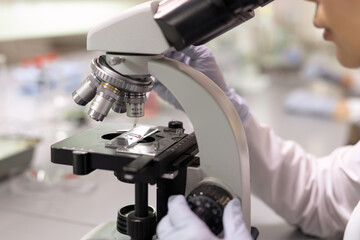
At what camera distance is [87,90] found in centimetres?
88

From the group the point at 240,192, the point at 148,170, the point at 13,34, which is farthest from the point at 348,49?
the point at 13,34

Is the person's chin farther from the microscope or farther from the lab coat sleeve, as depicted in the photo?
the microscope

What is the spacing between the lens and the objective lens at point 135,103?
0.87 metres

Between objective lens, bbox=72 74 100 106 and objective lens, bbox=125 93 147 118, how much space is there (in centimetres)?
7

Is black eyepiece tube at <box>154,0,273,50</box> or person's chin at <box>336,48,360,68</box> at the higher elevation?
black eyepiece tube at <box>154,0,273,50</box>

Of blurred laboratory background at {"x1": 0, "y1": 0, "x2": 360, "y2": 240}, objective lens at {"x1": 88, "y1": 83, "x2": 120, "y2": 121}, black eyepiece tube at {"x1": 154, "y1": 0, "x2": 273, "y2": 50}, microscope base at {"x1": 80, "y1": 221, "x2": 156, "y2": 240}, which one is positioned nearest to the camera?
black eyepiece tube at {"x1": 154, "y1": 0, "x2": 273, "y2": 50}

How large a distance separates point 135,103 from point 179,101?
0.09 meters

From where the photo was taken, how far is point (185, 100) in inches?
33.5

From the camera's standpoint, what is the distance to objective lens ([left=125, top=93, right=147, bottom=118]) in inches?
34.1

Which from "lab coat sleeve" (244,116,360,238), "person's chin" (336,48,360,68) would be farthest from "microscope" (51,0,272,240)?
"person's chin" (336,48,360,68)

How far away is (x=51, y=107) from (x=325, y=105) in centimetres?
153

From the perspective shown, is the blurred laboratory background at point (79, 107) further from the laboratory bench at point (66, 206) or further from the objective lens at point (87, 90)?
the objective lens at point (87, 90)

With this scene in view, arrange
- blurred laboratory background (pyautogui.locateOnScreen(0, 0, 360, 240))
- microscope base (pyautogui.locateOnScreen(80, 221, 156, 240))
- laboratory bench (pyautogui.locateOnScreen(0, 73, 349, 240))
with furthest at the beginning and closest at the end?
1. blurred laboratory background (pyautogui.locateOnScreen(0, 0, 360, 240))
2. laboratory bench (pyautogui.locateOnScreen(0, 73, 349, 240))
3. microscope base (pyautogui.locateOnScreen(80, 221, 156, 240))

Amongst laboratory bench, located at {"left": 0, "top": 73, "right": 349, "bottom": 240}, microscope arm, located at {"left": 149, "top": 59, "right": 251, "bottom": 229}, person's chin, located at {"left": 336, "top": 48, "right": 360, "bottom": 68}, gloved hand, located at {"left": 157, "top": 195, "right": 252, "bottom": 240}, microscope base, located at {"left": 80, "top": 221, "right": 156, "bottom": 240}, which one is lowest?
laboratory bench, located at {"left": 0, "top": 73, "right": 349, "bottom": 240}
